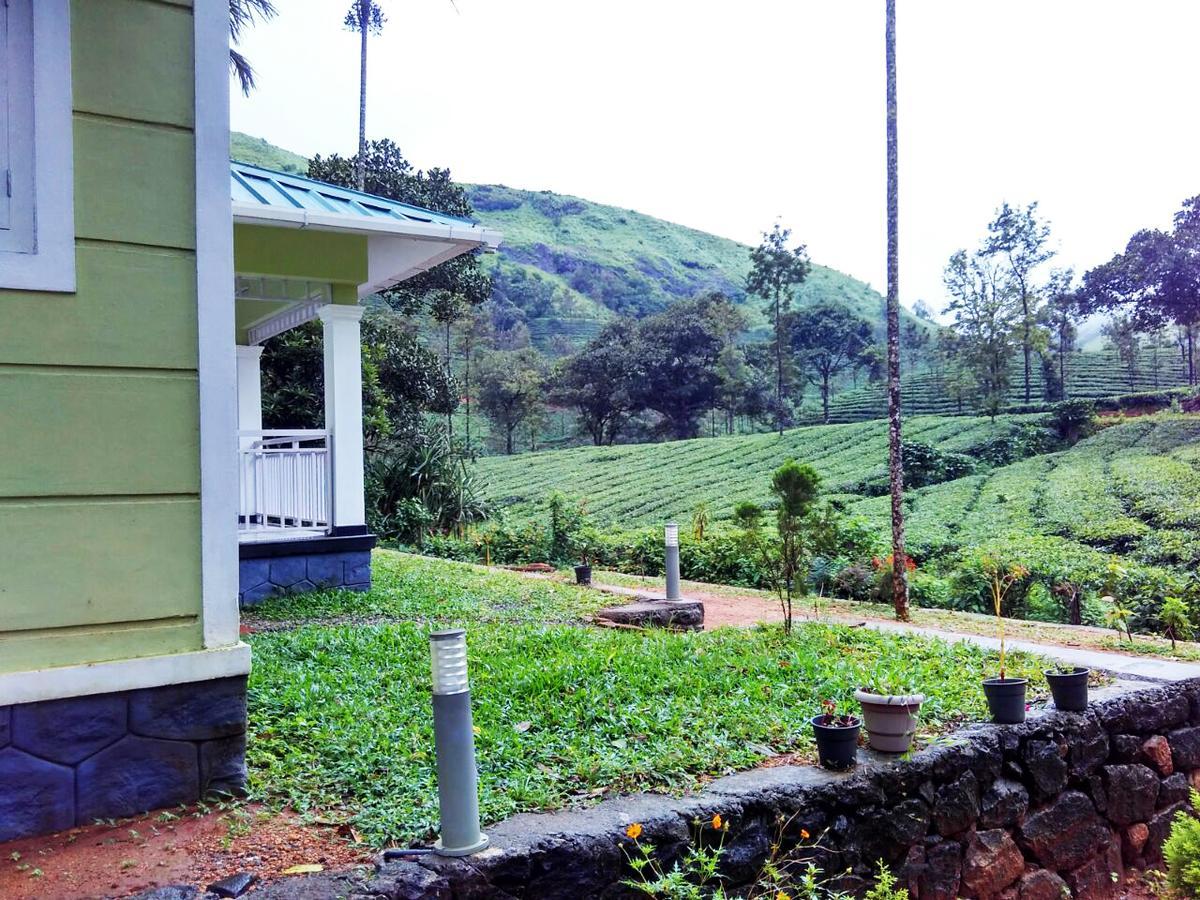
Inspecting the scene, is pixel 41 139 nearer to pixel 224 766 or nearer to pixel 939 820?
pixel 224 766

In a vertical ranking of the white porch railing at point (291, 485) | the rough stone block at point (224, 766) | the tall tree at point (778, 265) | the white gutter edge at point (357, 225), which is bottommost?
the rough stone block at point (224, 766)

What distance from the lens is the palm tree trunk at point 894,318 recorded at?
822 cm

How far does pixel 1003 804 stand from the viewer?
3.88 metres

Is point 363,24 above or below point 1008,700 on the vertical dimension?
above

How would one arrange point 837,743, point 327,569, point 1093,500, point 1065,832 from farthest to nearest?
point 1093,500
point 327,569
point 1065,832
point 837,743

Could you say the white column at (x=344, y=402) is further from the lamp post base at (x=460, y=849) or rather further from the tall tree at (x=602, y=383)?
the tall tree at (x=602, y=383)

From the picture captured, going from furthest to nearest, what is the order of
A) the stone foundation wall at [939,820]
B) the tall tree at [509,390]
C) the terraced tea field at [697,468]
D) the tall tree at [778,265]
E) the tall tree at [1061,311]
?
the tall tree at [509,390] → the tall tree at [778,265] → the tall tree at [1061,311] → the terraced tea field at [697,468] → the stone foundation wall at [939,820]

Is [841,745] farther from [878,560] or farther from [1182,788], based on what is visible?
[878,560]

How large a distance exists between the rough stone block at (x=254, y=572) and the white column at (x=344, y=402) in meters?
0.64

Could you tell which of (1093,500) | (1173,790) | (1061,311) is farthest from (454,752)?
(1061,311)

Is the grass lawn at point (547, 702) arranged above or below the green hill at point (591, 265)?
below

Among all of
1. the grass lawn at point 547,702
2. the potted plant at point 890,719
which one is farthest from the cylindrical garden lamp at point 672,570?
the potted plant at point 890,719

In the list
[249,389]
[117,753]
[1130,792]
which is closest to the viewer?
[117,753]

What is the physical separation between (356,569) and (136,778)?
4716mm
